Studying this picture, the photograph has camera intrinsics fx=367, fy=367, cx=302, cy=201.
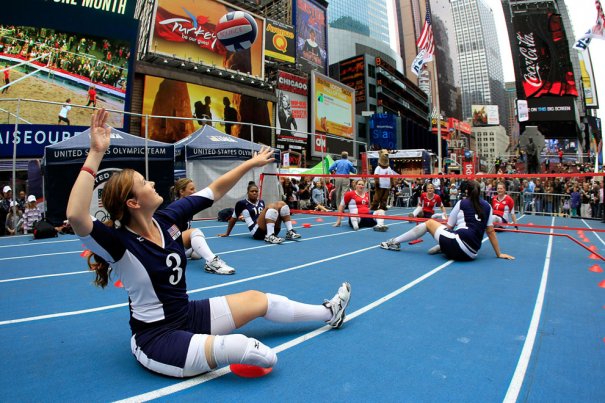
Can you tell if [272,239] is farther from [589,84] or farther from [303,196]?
[589,84]

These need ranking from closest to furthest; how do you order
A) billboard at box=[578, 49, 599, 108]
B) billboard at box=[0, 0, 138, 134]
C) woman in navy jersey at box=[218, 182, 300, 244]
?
woman in navy jersey at box=[218, 182, 300, 244], billboard at box=[0, 0, 138, 134], billboard at box=[578, 49, 599, 108]

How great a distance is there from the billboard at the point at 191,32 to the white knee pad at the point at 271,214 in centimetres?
2488

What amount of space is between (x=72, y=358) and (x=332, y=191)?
54.8 ft

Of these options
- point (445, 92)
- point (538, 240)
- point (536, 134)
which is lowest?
point (538, 240)

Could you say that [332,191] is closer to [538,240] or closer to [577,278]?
[538,240]

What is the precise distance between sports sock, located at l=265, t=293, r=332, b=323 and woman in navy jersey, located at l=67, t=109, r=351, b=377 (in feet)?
1.23

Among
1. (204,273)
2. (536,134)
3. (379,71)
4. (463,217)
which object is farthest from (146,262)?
(379,71)

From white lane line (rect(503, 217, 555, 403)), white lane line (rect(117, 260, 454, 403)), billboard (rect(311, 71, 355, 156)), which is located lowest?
white lane line (rect(503, 217, 555, 403))

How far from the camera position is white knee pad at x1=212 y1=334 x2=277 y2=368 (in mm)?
2221

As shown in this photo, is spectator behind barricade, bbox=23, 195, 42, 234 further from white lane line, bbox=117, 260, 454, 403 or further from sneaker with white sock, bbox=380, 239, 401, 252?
white lane line, bbox=117, 260, 454, 403

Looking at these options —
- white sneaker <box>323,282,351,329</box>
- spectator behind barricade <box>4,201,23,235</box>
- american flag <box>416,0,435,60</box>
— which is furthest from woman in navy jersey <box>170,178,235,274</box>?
american flag <box>416,0,435,60</box>

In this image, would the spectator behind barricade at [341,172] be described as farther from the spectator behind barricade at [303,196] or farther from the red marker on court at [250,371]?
the red marker on court at [250,371]

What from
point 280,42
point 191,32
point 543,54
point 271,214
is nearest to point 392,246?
point 271,214

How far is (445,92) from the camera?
503 feet
